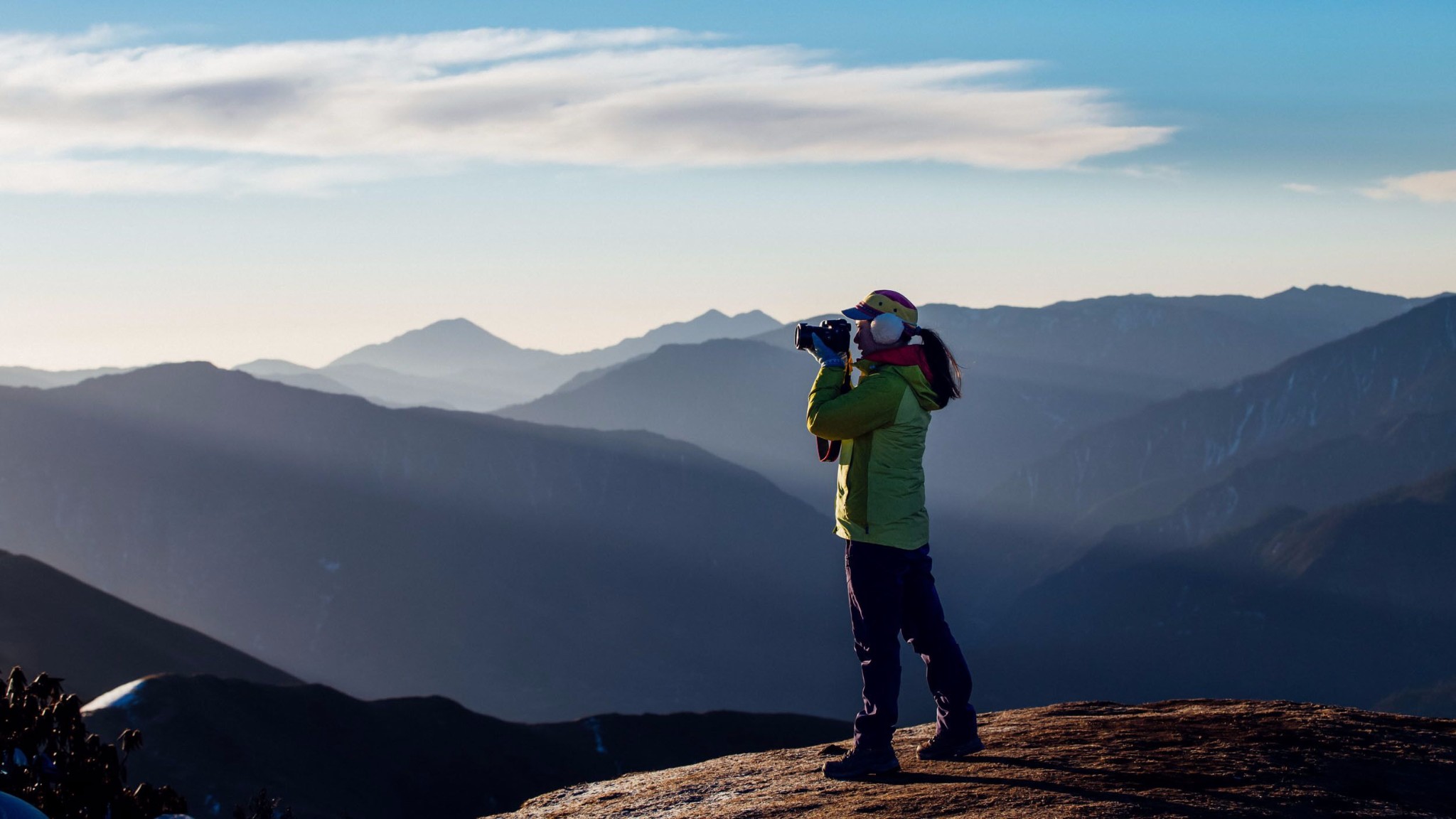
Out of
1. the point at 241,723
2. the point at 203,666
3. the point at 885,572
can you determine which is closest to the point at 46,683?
the point at 885,572

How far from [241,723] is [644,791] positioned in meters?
60.4

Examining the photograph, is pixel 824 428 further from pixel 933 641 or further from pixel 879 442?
pixel 933 641

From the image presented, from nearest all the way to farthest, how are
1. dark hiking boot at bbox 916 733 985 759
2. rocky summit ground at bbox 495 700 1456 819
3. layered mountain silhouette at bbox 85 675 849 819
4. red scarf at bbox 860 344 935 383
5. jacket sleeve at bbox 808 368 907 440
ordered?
rocky summit ground at bbox 495 700 1456 819 < jacket sleeve at bbox 808 368 907 440 < red scarf at bbox 860 344 935 383 < dark hiking boot at bbox 916 733 985 759 < layered mountain silhouette at bbox 85 675 849 819

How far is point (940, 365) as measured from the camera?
10.0 m

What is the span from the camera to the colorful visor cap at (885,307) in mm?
9961

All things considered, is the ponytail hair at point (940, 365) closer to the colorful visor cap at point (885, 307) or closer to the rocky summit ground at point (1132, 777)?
the colorful visor cap at point (885, 307)

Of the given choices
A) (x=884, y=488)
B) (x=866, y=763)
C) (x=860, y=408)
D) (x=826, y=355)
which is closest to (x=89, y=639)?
(x=866, y=763)

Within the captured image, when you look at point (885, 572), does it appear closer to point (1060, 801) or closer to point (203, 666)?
point (1060, 801)

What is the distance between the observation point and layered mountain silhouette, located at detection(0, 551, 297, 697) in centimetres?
10606

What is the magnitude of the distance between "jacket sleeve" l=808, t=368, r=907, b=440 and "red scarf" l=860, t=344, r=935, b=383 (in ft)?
0.76

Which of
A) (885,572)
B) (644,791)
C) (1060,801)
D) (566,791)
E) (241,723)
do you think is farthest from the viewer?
(241,723)

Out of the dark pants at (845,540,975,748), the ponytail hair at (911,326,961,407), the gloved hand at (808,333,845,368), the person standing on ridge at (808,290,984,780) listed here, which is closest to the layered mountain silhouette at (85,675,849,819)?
the dark pants at (845,540,975,748)

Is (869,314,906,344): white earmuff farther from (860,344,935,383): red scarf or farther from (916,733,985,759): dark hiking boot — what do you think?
(916,733,985,759): dark hiking boot

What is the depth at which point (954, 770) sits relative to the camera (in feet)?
31.9
